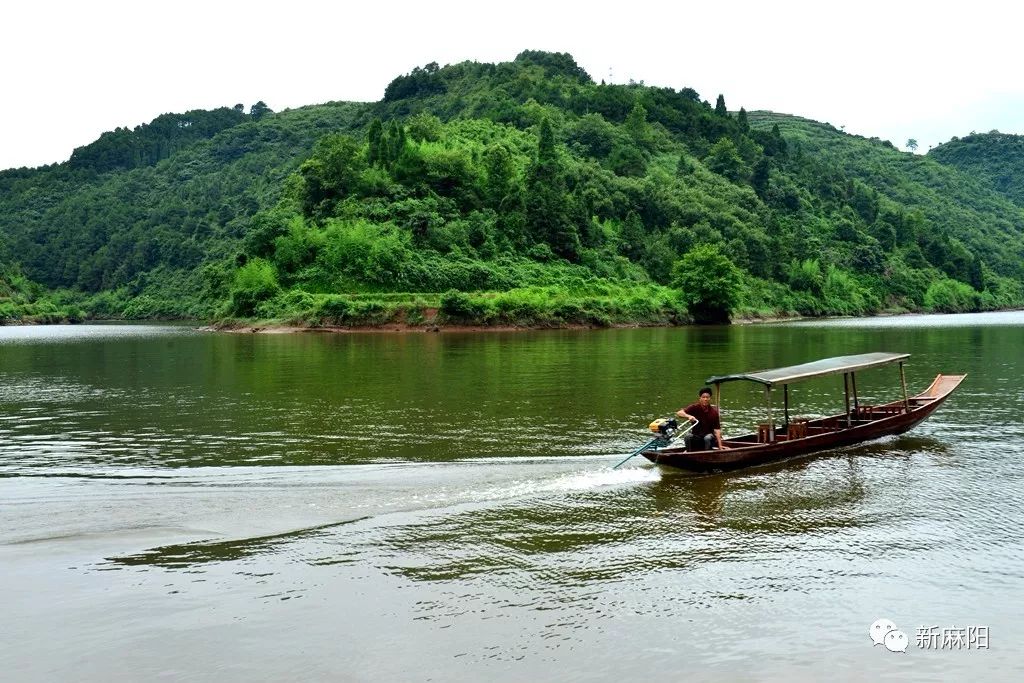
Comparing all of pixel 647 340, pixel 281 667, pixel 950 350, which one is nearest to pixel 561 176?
pixel 647 340

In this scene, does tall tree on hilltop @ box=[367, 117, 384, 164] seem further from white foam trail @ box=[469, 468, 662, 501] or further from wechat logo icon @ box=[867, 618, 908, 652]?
wechat logo icon @ box=[867, 618, 908, 652]

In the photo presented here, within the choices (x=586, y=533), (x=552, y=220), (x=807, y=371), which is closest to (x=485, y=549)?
(x=586, y=533)

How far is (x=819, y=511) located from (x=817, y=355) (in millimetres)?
37019

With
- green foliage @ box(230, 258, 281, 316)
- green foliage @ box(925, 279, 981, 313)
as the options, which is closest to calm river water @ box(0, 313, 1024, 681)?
green foliage @ box(230, 258, 281, 316)

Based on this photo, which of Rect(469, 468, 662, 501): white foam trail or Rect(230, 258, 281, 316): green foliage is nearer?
Rect(469, 468, 662, 501): white foam trail

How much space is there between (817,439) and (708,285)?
88.8m

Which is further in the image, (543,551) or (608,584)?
(543,551)

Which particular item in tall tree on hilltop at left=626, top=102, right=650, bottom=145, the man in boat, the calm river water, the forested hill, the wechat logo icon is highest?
tall tree on hilltop at left=626, top=102, right=650, bottom=145

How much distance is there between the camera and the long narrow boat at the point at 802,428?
22266 mm

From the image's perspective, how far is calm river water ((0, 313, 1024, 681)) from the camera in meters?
11.7

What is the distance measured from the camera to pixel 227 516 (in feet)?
59.9

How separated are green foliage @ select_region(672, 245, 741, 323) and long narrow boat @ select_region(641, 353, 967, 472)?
81661mm

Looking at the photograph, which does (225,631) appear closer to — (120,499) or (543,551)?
(543,551)

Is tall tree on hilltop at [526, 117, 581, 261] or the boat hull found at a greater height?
tall tree on hilltop at [526, 117, 581, 261]
